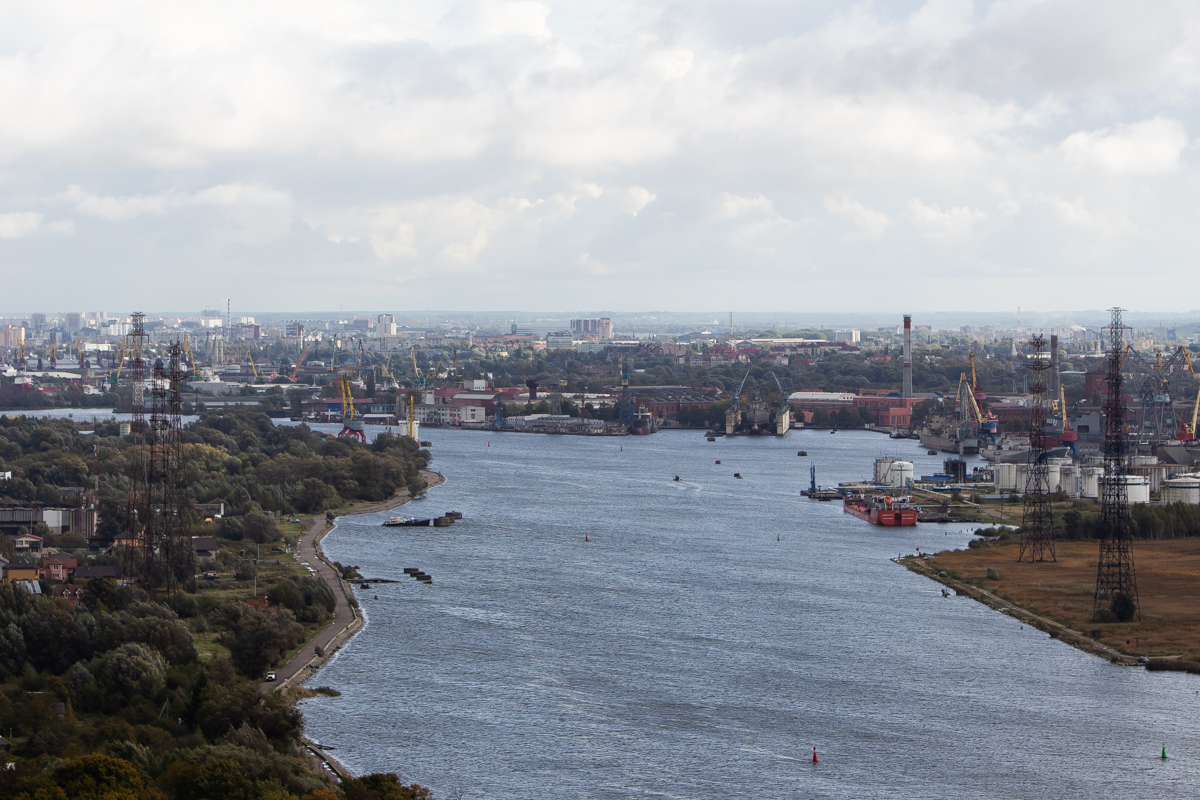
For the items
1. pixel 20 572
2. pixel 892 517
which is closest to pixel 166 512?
pixel 20 572

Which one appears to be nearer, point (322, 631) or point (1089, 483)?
point (322, 631)

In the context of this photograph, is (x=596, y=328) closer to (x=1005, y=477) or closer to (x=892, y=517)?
(x=1005, y=477)

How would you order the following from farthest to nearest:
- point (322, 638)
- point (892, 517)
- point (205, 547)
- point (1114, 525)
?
point (892, 517) → point (205, 547) → point (1114, 525) → point (322, 638)

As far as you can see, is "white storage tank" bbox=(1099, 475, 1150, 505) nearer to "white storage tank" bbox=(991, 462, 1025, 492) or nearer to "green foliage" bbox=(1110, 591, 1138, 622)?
"white storage tank" bbox=(991, 462, 1025, 492)

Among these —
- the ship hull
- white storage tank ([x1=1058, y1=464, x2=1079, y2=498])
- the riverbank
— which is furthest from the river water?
white storage tank ([x1=1058, y1=464, x2=1079, y2=498])

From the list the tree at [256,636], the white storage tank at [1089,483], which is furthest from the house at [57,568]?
the white storage tank at [1089,483]

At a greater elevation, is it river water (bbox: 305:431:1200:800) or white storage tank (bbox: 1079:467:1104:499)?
white storage tank (bbox: 1079:467:1104:499)

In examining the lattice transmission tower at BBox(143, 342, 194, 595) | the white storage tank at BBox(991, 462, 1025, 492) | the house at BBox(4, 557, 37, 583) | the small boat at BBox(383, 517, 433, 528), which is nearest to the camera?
the lattice transmission tower at BBox(143, 342, 194, 595)
